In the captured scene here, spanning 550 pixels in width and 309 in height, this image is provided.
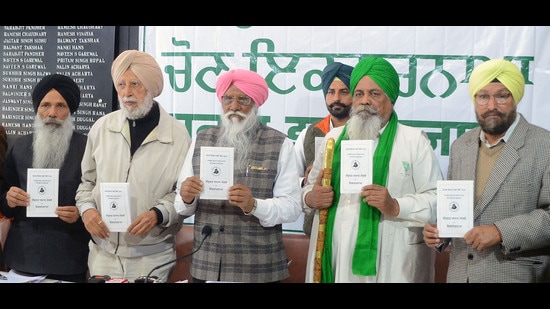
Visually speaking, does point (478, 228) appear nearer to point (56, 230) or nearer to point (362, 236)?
point (362, 236)

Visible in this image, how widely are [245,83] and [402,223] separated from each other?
43.7 inches

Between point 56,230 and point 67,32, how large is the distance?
163 cm

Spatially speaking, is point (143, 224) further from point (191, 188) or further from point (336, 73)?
point (336, 73)

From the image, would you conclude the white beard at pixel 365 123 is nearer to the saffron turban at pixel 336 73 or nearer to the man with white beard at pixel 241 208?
the man with white beard at pixel 241 208

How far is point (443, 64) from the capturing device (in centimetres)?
393

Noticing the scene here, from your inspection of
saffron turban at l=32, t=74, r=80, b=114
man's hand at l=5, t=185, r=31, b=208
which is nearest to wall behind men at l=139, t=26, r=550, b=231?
saffron turban at l=32, t=74, r=80, b=114

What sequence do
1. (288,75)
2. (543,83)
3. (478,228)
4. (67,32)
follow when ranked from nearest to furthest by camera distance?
(478,228), (543,83), (288,75), (67,32)

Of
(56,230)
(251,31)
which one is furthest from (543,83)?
(56,230)

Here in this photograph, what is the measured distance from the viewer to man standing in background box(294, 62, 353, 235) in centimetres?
384

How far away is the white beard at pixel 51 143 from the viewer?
11.9 feet

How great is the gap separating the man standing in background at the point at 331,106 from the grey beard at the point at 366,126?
57 centimetres

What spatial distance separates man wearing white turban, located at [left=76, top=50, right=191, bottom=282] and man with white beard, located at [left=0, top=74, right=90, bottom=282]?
0.46ft

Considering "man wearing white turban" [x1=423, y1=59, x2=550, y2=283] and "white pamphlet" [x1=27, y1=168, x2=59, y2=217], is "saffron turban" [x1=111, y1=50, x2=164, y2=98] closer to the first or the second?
"white pamphlet" [x1=27, y1=168, x2=59, y2=217]

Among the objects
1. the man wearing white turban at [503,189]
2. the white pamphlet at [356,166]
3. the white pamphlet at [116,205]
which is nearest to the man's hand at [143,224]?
the white pamphlet at [116,205]
